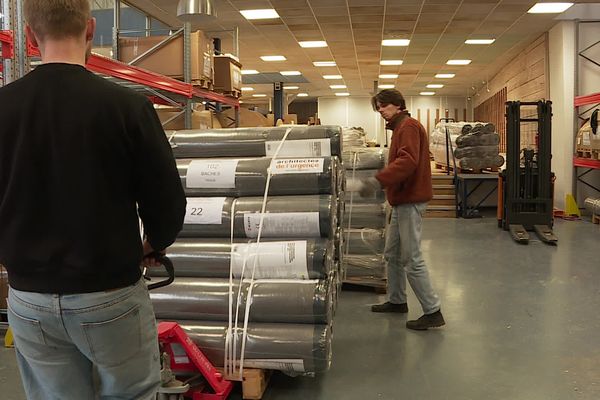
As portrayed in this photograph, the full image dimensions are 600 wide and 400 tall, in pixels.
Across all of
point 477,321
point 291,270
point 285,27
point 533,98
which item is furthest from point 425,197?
point 533,98

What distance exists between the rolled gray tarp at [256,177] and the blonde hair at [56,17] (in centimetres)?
196

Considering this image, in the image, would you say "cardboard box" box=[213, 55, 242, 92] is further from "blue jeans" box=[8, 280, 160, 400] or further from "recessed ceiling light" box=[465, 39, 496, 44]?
"recessed ceiling light" box=[465, 39, 496, 44]

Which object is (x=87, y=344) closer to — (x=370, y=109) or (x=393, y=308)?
(x=393, y=308)

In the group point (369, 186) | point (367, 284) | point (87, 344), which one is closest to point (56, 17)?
point (87, 344)

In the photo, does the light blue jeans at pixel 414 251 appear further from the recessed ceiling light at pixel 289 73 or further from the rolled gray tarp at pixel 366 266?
the recessed ceiling light at pixel 289 73

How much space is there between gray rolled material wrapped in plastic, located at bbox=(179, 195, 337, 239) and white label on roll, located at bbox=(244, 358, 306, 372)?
0.71 metres

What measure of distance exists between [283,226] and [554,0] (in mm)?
9456

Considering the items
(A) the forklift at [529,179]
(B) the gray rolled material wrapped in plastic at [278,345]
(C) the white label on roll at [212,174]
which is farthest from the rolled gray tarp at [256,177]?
(A) the forklift at [529,179]

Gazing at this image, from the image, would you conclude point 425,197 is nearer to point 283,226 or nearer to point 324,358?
point 283,226

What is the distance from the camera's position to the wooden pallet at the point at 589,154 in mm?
9898

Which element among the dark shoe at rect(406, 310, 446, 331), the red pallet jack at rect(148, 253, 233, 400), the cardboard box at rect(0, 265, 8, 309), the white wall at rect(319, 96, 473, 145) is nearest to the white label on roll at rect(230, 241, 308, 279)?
the red pallet jack at rect(148, 253, 233, 400)

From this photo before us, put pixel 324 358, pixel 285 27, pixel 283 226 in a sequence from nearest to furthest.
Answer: pixel 324 358, pixel 283 226, pixel 285 27

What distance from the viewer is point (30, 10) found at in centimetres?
142

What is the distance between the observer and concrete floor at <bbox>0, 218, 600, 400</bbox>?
330 cm
